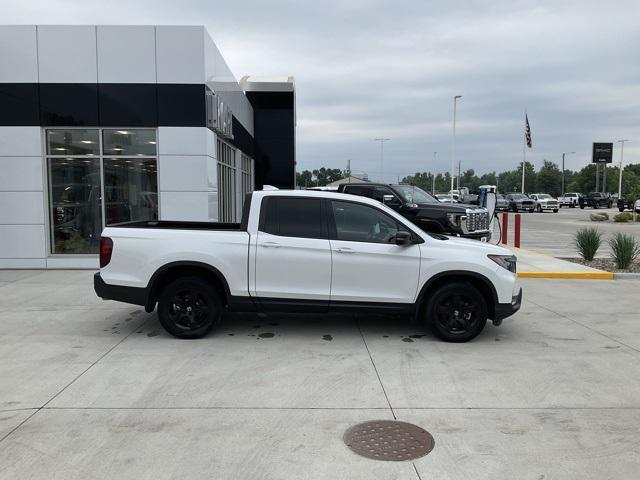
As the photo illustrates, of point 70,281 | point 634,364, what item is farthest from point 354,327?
point 70,281

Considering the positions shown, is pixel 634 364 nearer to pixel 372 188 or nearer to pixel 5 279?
pixel 372 188

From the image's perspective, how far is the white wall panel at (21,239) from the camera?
1212 centimetres

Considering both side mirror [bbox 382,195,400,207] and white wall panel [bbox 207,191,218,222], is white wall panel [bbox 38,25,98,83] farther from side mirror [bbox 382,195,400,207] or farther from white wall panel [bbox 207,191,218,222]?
side mirror [bbox 382,195,400,207]

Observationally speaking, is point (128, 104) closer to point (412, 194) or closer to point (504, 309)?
point (412, 194)

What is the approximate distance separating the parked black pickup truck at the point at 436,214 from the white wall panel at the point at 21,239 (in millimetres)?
7991

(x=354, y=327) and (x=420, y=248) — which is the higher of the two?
(x=420, y=248)

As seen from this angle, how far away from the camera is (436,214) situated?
528 inches

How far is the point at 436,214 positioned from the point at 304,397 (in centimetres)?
928

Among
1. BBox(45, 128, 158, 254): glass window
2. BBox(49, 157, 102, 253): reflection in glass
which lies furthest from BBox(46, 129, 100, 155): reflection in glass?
BBox(49, 157, 102, 253): reflection in glass

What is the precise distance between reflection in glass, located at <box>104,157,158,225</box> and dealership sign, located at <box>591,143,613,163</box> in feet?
160

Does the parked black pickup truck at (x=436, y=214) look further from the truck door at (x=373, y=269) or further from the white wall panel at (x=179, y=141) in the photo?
the truck door at (x=373, y=269)

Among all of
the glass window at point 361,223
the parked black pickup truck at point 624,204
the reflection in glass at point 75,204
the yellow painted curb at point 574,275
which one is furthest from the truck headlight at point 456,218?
the parked black pickup truck at point 624,204

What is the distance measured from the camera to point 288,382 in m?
5.25

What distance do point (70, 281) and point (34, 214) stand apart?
244cm
